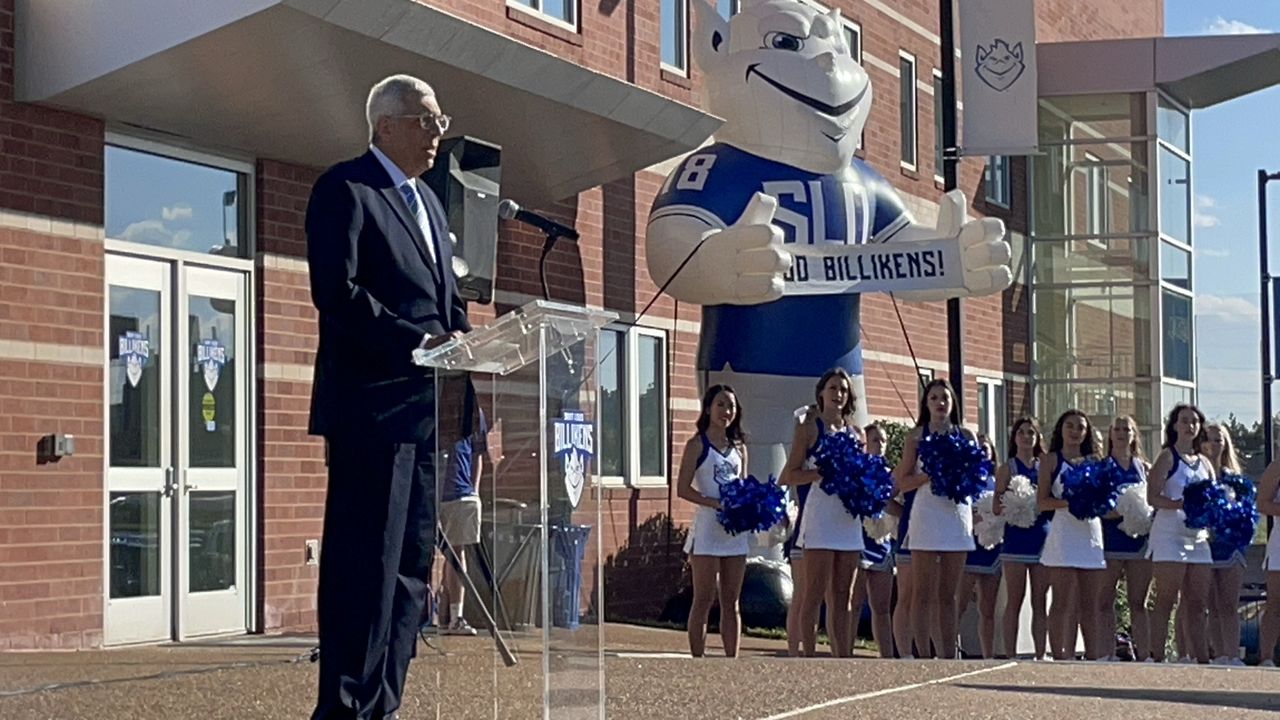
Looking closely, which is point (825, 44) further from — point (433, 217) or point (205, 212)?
point (433, 217)

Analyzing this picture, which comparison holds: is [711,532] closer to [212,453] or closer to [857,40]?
[212,453]

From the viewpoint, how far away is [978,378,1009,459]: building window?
88.6 ft

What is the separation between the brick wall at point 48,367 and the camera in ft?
37.1

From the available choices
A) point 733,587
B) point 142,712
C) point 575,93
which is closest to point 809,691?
point 142,712

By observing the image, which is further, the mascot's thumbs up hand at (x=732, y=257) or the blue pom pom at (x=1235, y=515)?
the mascot's thumbs up hand at (x=732, y=257)

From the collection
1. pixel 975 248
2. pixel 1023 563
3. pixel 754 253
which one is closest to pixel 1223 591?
pixel 1023 563

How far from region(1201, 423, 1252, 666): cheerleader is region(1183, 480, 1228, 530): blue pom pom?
320 mm

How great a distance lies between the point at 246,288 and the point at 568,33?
467 centimetres

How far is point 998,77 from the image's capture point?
68.7ft

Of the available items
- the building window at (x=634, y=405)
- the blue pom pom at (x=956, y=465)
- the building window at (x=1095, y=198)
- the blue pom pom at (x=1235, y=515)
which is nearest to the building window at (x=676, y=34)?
the building window at (x=634, y=405)

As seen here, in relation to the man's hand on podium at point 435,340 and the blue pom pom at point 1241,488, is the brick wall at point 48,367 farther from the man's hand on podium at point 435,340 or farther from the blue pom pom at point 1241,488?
the blue pom pom at point 1241,488

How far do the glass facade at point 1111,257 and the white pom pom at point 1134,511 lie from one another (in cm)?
1496

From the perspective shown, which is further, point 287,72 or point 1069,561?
point 1069,561

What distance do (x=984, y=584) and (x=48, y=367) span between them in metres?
5.84
